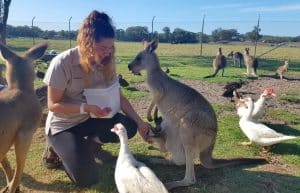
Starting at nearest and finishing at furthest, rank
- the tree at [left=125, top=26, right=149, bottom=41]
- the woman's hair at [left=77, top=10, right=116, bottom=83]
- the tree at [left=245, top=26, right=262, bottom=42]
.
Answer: the woman's hair at [left=77, top=10, right=116, bottom=83] → the tree at [left=245, top=26, right=262, bottom=42] → the tree at [left=125, top=26, right=149, bottom=41]

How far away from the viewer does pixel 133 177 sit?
3.31m

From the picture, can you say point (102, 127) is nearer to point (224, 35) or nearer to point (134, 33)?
point (134, 33)

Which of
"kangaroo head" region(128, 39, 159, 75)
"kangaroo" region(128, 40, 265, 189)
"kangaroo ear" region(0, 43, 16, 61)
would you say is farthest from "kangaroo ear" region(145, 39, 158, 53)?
"kangaroo ear" region(0, 43, 16, 61)

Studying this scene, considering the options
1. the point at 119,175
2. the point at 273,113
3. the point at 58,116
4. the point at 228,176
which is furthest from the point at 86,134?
the point at 273,113

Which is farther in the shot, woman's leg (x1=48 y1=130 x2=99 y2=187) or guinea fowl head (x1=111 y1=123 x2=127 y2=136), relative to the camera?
woman's leg (x1=48 y1=130 x2=99 y2=187)

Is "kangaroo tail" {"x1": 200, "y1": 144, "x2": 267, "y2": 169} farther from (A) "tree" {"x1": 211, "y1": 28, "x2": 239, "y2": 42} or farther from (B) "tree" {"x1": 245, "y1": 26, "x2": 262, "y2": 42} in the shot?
(A) "tree" {"x1": 211, "y1": 28, "x2": 239, "y2": 42}

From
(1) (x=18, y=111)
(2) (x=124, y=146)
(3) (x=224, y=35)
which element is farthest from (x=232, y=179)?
(3) (x=224, y=35)

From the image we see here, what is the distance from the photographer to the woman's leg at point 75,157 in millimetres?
3861

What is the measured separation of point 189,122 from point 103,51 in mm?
1028

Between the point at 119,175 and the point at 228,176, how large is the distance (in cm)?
117

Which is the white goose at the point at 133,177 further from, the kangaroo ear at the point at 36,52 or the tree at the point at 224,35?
the tree at the point at 224,35

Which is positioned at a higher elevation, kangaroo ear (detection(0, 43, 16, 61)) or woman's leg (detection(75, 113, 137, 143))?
kangaroo ear (detection(0, 43, 16, 61))

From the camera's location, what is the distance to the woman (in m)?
3.66

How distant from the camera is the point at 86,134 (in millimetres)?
4074
